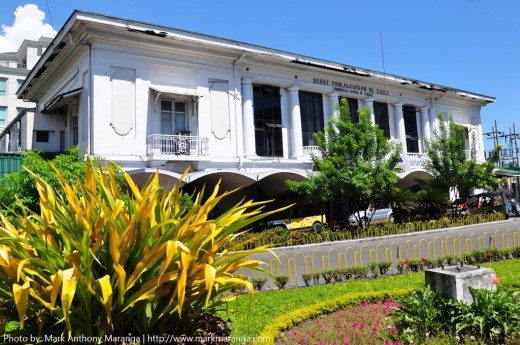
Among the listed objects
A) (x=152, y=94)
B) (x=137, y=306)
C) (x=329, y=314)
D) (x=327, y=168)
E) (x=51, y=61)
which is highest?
(x=51, y=61)

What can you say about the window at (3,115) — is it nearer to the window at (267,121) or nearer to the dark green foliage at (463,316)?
the window at (267,121)

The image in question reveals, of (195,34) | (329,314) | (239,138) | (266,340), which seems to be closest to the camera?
(266,340)

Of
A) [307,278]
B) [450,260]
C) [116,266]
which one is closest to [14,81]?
[307,278]

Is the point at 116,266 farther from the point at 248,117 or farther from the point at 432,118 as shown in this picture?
the point at 432,118

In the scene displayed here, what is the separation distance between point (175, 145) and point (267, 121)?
6048mm

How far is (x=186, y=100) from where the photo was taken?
65.8ft

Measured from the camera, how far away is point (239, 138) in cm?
2106

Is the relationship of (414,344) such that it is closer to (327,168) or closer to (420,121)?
(327,168)

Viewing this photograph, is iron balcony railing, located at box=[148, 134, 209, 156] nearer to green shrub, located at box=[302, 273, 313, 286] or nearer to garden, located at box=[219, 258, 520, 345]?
green shrub, located at box=[302, 273, 313, 286]

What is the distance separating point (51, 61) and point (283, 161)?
41.3 ft

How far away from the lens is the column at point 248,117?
21.5 meters

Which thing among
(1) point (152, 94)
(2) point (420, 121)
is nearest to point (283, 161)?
(1) point (152, 94)

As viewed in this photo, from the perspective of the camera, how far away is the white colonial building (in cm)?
1775

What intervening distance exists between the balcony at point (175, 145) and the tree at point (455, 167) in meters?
12.9
